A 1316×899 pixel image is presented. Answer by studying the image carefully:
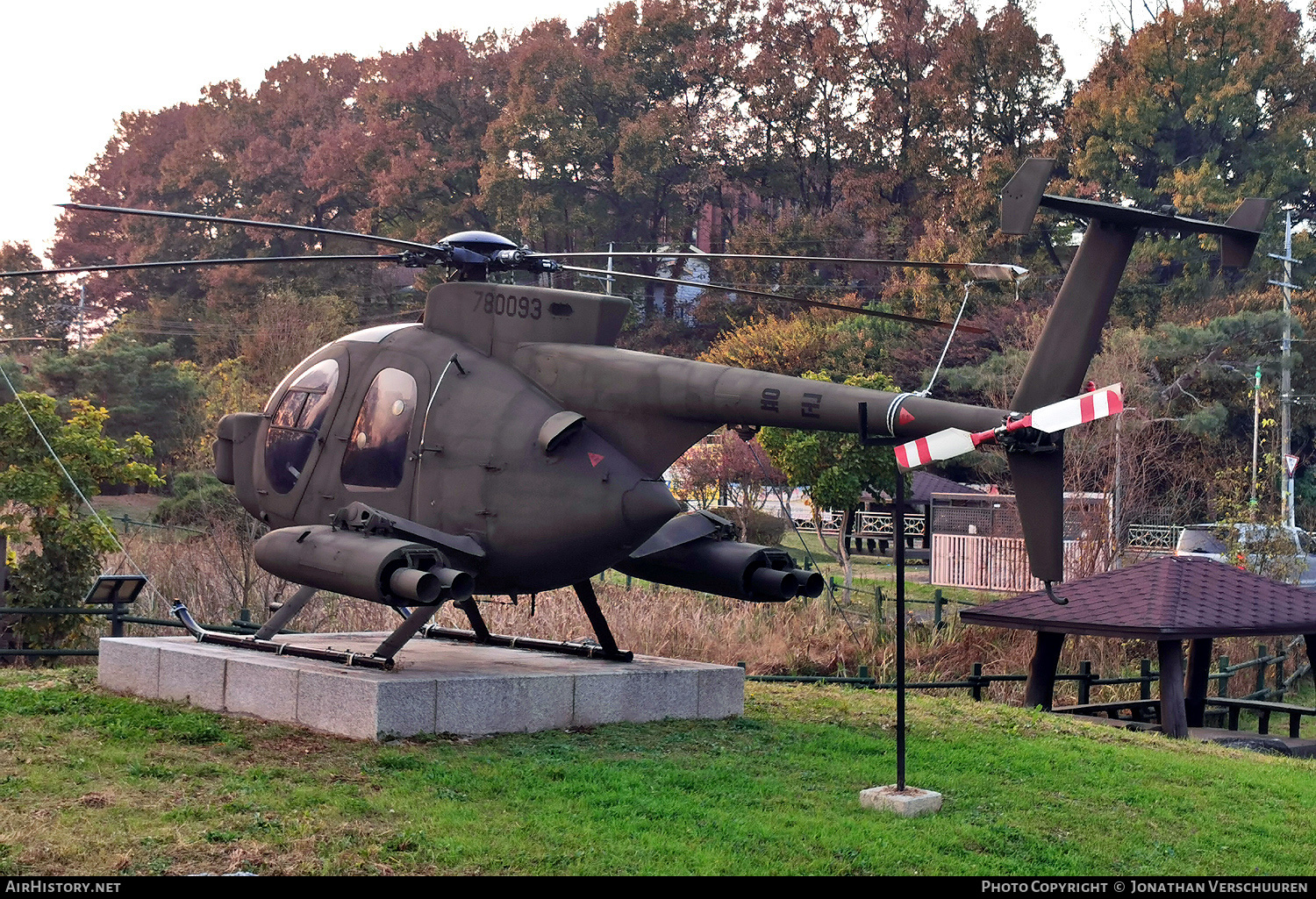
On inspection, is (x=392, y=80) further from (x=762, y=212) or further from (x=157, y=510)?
(x=157, y=510)

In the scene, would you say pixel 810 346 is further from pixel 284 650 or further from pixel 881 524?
pixel 284 650

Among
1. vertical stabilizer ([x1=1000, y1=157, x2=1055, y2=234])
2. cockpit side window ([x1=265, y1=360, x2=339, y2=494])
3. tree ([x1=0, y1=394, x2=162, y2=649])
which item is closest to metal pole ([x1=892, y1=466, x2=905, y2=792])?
vertical stabilizer ([x1=1000, y1=157, x2=1055, y2=234])

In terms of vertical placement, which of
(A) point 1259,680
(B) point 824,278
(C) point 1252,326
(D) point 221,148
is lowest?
(A) point 1259,680

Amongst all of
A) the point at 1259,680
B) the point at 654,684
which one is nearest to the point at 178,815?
the point at 654,684

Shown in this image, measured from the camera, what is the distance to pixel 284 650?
12.3m

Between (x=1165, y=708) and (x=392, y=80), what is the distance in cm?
5910

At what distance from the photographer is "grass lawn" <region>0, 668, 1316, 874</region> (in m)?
7.45

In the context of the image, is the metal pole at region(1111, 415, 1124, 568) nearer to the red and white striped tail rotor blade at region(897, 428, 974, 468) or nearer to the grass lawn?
the grass lawn

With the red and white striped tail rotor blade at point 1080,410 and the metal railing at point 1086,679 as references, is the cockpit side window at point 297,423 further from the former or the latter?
the red and white striped tail rotor blade at point 1080,410

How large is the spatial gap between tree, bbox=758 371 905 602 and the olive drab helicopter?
60.1 feet

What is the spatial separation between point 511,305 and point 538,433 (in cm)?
142

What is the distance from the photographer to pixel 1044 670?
16781mm

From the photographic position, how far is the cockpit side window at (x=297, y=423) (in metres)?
12.5

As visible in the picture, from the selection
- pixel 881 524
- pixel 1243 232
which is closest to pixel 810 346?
pixel 881 524
